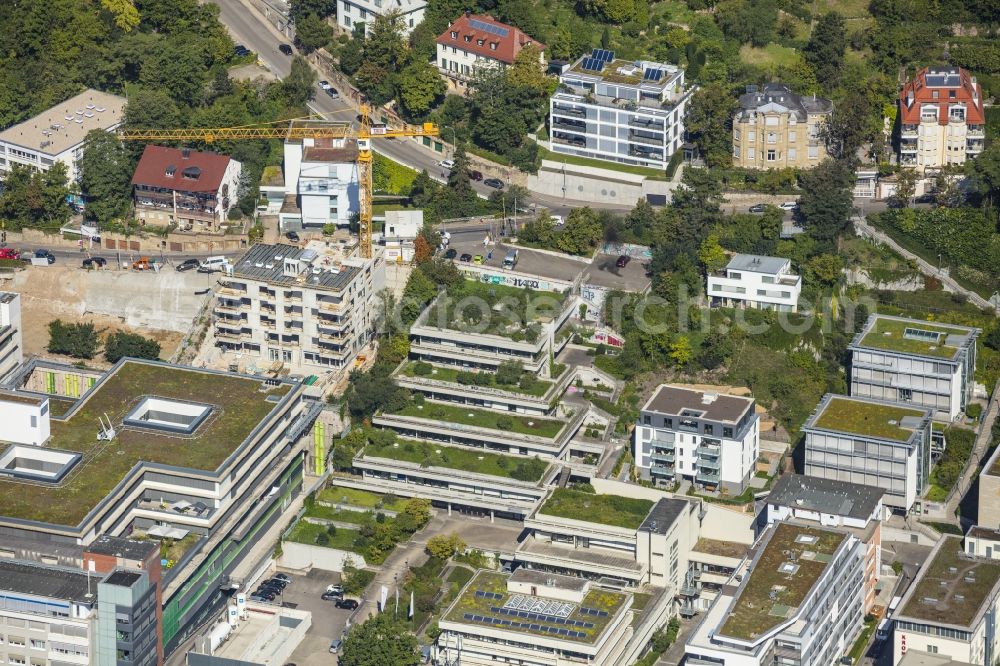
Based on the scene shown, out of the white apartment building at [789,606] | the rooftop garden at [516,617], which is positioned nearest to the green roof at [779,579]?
the white apartment building at [789,606]


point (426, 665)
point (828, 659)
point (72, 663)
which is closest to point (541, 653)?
point (426, 665)

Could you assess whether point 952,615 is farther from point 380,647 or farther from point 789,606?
point 380,647

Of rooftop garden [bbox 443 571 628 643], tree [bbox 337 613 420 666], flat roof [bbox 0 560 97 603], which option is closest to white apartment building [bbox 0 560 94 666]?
flat roof [bbox 0 560 97 603]

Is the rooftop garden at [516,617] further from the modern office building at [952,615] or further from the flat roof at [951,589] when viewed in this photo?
the flat roof at [951,589]

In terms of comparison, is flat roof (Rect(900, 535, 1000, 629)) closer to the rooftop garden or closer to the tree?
the rooftop garden

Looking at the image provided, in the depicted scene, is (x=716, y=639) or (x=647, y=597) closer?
(x=716, y=639)

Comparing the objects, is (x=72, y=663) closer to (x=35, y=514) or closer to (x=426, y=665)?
(x=35, y=514)
